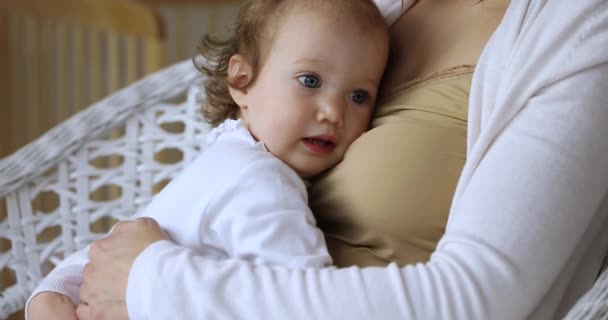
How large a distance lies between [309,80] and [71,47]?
76.1 inches

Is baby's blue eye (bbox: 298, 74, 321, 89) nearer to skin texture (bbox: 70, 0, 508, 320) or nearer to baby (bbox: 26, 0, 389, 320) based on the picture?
baby (bbox: 26, 0, 389, 320)

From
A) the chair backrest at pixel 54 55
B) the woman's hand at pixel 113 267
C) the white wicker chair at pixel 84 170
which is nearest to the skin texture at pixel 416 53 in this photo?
the woman's hand at pixel 113 267

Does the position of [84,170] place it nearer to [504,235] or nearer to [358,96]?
[358,96]

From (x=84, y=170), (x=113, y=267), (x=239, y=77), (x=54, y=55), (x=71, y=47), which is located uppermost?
(x=239, y=77)

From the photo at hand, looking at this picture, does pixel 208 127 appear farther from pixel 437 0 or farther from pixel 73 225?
pixel 437 0

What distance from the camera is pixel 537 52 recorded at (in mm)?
746

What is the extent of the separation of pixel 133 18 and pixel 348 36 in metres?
0.96

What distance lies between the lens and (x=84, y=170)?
1.29 metres

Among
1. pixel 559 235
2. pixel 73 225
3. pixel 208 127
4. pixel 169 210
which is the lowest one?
pixel 73 225

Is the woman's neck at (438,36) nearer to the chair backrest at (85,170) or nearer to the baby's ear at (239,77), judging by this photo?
the baby's ear at (239,77)

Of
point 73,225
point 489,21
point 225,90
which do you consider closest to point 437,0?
point 489,21

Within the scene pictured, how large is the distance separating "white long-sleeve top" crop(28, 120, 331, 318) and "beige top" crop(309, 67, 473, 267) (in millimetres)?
49

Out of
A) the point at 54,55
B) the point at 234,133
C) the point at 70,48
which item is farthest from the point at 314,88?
the point at 70,48

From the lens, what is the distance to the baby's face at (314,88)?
909 mm
